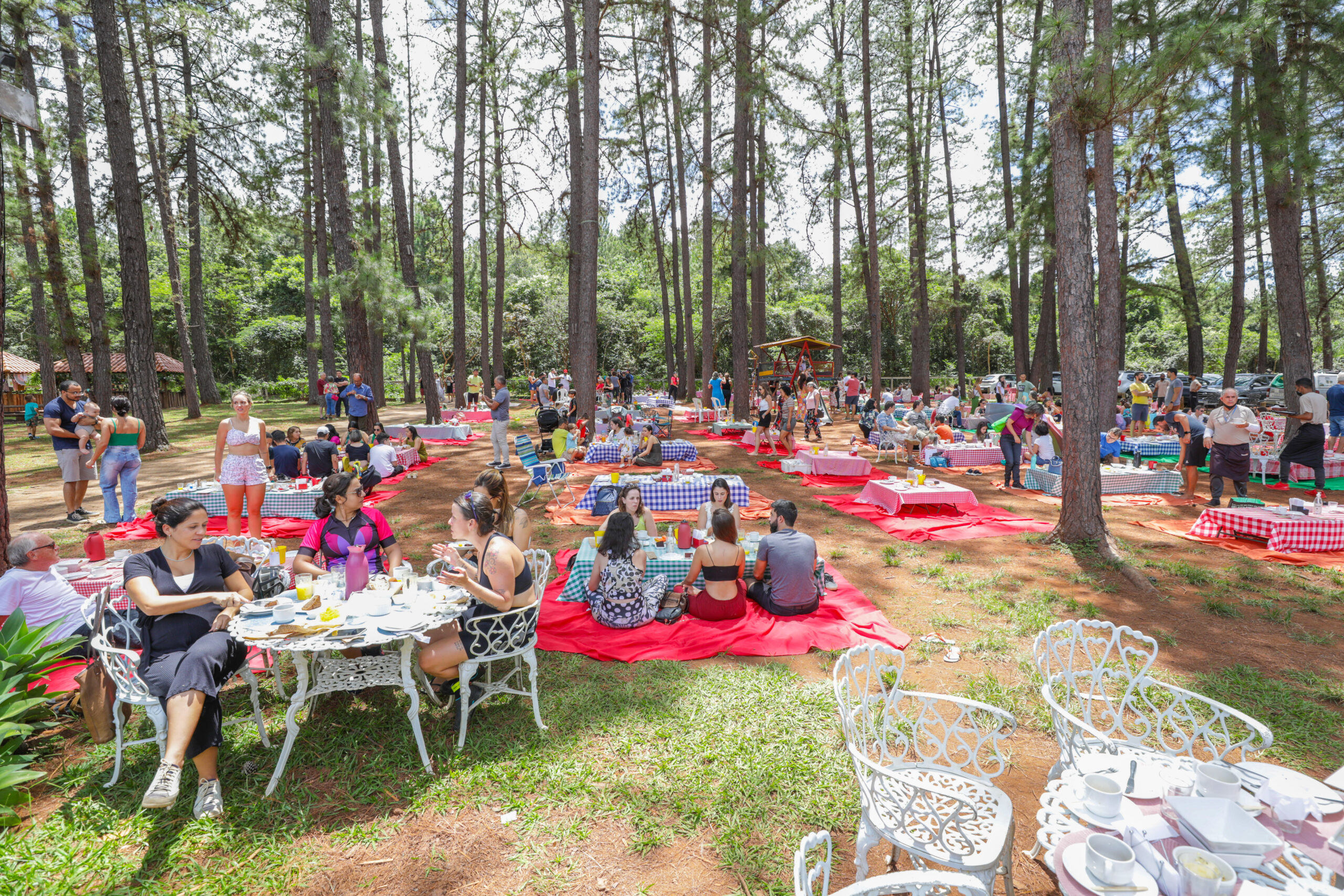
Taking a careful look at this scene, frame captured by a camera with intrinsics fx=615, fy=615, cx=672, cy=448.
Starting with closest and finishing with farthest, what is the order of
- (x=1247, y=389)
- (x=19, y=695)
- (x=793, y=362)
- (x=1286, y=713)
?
(x=19, y=695), (x=1286, y=713), (x=1247, y=389), (x=793, y=362)

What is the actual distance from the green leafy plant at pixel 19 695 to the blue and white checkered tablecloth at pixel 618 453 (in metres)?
8.93

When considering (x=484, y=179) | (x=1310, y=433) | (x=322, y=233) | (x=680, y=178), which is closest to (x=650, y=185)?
(x=680, y=178)

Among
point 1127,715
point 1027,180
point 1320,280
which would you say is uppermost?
point 1027,180

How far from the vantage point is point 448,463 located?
12742 millimetres

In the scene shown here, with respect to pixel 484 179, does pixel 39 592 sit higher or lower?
lower

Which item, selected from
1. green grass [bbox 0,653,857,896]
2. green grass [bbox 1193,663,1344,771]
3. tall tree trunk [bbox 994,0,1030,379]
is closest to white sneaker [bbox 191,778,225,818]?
green grass [bbox 0,653,857,896]

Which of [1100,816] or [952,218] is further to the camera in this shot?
[952,218]

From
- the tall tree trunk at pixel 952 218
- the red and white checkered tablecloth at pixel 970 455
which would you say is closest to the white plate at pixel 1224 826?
the red and white checkered tablecloth at pixel 970 455

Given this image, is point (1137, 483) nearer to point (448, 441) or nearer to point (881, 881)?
point (881, 881)

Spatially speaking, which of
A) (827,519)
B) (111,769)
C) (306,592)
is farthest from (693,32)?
(111,769)

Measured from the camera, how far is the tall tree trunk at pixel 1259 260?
15227 mm

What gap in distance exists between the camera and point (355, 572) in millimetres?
3650

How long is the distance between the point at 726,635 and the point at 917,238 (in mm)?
19058

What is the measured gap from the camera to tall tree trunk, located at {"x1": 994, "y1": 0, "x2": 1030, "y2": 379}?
17906 mm
